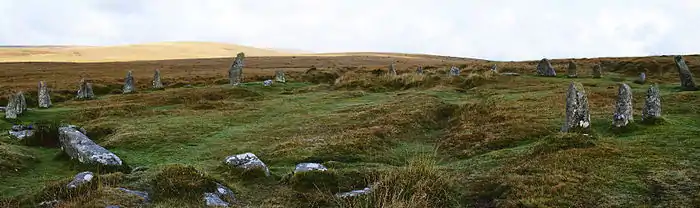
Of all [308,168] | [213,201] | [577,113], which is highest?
[577,113]

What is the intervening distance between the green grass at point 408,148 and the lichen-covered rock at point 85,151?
43 cm

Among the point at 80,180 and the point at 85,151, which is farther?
the point at 85,151

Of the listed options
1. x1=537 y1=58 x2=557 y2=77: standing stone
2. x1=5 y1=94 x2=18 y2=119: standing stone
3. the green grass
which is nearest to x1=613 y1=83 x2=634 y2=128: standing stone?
the green grass

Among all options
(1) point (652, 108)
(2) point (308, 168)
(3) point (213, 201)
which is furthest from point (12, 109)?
(1) point (652, 108)

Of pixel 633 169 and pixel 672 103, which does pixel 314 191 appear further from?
pixel 672 103

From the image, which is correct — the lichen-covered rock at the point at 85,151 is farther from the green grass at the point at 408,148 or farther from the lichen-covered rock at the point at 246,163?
the lichen-covered rock at the point at 246,163

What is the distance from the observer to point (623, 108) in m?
18.2

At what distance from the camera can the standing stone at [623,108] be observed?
1809 cm

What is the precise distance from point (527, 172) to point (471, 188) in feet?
4.86

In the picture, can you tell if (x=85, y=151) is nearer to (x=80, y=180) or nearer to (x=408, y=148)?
(x=80, y=180)

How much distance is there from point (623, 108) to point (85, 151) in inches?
633

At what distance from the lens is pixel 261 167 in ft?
48.2

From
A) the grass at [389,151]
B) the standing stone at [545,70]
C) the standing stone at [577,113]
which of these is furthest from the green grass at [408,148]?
the standing stone at [545,70]

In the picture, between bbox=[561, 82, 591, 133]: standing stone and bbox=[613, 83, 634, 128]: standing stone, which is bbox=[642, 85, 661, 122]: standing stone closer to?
bbox=[613, 83, 634, 128]: standing stone
